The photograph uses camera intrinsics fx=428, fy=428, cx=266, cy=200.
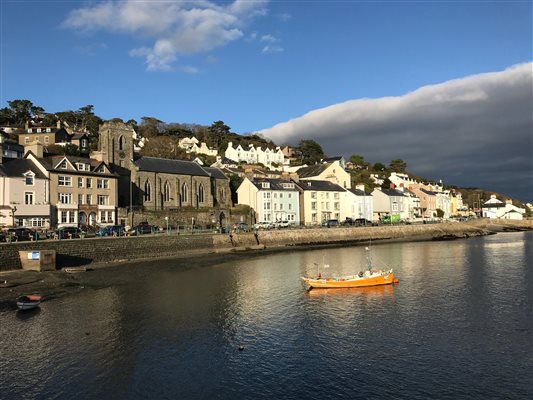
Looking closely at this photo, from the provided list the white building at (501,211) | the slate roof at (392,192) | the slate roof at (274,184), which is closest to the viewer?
the slate roof at (274,184)

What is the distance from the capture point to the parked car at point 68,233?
47.3 meters

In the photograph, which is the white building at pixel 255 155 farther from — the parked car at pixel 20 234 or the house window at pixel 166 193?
the parked car at pixel 20 234

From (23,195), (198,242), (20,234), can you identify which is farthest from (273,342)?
(23,195)

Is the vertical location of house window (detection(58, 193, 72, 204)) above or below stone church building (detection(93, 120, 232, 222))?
below

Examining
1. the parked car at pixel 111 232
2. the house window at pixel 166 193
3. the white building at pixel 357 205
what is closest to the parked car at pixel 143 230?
the parked car at pixel 111 232

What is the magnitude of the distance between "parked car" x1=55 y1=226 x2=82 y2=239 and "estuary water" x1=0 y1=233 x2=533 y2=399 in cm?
1563

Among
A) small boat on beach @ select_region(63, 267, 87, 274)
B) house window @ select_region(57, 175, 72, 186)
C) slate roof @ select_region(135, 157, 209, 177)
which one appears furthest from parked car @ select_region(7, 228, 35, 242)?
slate roof @ select_region(135, 157, 209, 177)

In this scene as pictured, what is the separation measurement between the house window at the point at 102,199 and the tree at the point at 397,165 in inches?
4988

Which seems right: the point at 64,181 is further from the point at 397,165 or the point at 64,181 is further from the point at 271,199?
the point at 397,165

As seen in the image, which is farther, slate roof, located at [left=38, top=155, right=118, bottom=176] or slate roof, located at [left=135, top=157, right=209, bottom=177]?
slate roof, located at [left=135, top=157, right=209, bottom=177]

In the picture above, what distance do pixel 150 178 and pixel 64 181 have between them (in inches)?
731

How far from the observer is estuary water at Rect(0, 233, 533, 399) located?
1675cm

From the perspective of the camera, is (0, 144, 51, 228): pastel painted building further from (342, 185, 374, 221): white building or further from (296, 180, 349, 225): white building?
(342, 185, 374, 221): white building

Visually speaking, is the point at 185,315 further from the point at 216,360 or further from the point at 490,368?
the point at 490,368
